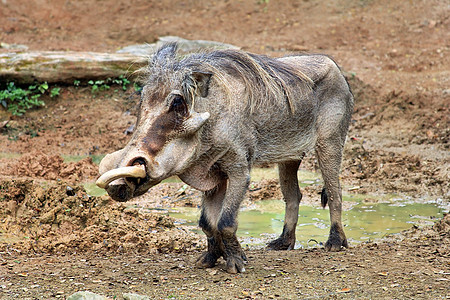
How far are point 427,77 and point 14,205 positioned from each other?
8808mm

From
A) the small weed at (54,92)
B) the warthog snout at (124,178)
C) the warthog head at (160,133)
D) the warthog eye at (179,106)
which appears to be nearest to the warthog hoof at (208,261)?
the warthog head at (160,133)

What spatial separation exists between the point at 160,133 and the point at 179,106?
10.8 inches

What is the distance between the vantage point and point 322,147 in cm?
577

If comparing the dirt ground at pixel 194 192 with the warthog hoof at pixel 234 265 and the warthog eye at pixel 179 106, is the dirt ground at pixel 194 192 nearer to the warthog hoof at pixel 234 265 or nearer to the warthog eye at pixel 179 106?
the warthog hoof at pixel 234 265

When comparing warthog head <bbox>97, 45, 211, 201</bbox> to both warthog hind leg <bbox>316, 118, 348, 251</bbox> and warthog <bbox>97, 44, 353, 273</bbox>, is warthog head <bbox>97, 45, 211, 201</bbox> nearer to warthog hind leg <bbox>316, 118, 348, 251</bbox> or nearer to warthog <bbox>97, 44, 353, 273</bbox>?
warthog <bbox>97, 44, 353, 273</bbox>

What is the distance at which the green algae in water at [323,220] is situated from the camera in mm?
6227

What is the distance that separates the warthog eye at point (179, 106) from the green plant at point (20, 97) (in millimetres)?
6721

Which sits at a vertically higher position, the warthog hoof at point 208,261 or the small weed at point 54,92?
the warthog hoof at point 208,261

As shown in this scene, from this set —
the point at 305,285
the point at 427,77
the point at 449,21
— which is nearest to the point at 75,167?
the point at 305,285

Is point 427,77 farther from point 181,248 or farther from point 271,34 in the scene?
point 181,248

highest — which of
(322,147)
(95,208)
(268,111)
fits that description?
(268,111)

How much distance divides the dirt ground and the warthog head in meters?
0.81

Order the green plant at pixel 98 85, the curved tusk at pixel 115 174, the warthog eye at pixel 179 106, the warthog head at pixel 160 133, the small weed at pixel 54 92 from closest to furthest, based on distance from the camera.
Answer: the curved tusk at pixel 115 174, the warthog head at pixel 160 133, the warthog eye at pixel 179 106, the small weed at pixel 54 92, the green plant at pixel 98 85

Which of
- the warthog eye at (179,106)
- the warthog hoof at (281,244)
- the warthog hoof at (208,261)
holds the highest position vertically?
the warthog eye at (179,106)
